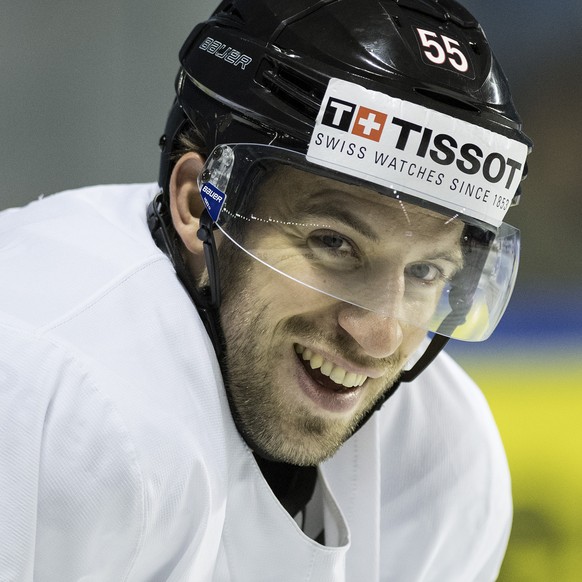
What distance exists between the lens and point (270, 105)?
1185 mm

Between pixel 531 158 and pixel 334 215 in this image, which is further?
pixel 531 158

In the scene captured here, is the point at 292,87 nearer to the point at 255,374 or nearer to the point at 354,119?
the point at 354,119

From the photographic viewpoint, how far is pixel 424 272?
124cm

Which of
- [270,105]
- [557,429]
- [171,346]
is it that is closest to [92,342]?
Result: [171,346]

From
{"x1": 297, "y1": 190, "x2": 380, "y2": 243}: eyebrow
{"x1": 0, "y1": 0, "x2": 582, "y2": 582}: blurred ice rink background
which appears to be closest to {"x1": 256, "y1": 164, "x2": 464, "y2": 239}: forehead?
{"x1": 297, "y1": 190, "x2": 380, "y2": 243}: eyebrow

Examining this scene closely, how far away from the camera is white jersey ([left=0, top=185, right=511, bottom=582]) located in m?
1.00

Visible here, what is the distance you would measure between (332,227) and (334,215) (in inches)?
0.6

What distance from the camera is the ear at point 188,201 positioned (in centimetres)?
129

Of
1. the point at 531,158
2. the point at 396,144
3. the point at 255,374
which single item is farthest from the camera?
the point at 531,158

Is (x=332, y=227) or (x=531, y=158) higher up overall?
(x=332, y=227)

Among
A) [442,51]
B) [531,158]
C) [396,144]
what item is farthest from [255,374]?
[531,158]

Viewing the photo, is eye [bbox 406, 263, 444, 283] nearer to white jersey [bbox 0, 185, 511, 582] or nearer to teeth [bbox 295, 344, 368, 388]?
teeth [bbox 295, 344, 368, 388]

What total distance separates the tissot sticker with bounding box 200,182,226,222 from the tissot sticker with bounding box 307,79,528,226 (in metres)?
0.13

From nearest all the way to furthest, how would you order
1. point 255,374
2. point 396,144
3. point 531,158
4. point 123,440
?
1. point 123,440
2. point 396,144
3. point 255,374
4. point 531,158
